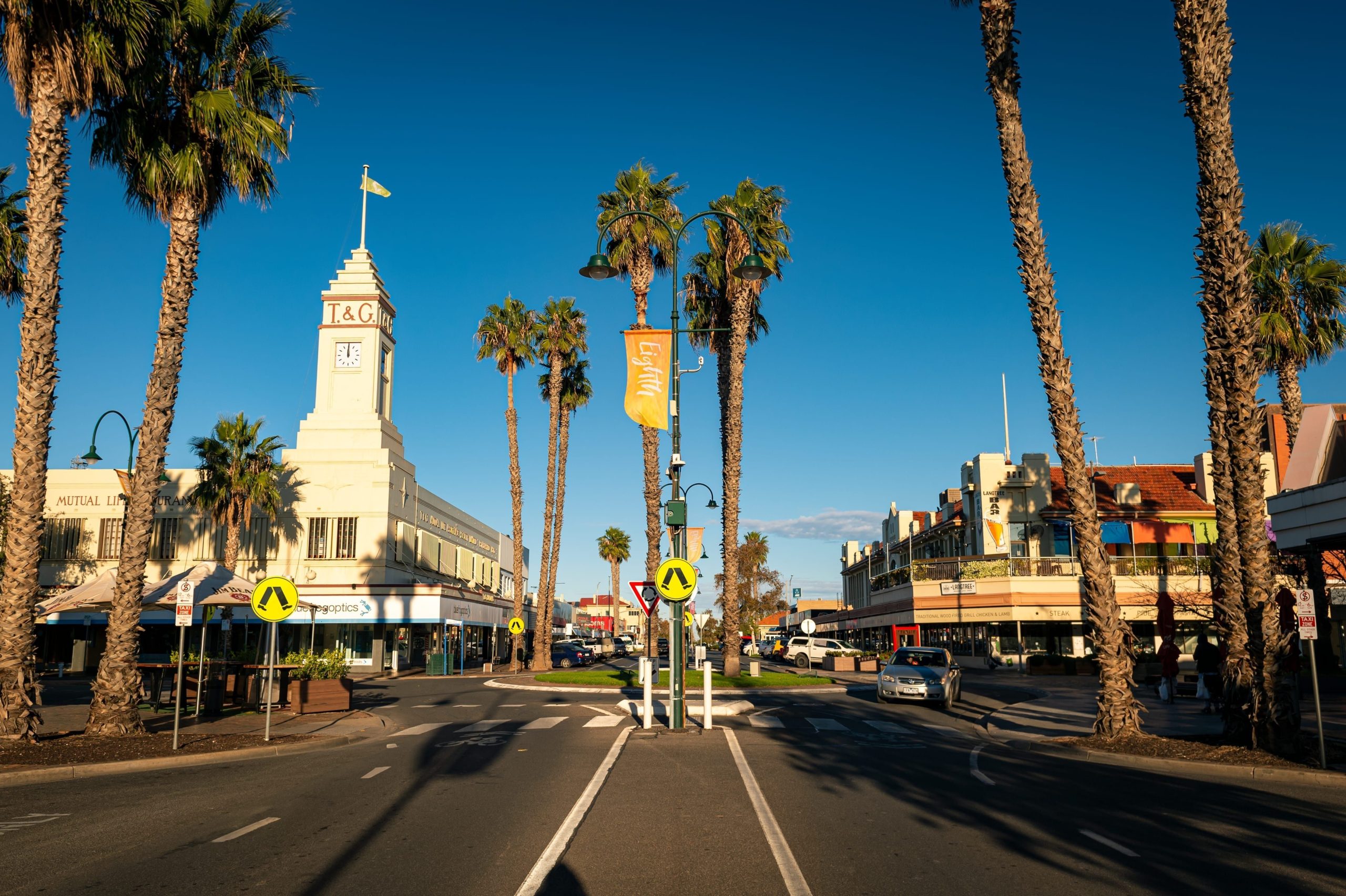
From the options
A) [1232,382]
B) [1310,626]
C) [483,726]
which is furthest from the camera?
[483,726]

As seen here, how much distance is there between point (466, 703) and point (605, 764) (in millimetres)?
15204

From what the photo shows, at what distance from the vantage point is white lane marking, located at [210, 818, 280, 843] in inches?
347

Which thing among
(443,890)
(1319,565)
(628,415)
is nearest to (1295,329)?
(1319,565)

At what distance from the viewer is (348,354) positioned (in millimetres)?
58750

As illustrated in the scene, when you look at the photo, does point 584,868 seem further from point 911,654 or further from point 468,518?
point 468,518

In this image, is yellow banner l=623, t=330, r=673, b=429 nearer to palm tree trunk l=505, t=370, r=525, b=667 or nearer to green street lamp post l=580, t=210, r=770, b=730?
green street lamp post l=580, t=210, r=770, b=730

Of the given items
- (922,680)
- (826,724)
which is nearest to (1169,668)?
(922,680)

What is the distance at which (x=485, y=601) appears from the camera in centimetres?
5900

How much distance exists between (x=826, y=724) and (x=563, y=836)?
472 inches

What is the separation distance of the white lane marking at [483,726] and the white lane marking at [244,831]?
895 centimetres

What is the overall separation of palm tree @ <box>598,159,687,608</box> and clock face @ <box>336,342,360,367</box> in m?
26.9

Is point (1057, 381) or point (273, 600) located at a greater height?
point (1057, 381)

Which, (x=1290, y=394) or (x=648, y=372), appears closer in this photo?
(x=648, y=372)

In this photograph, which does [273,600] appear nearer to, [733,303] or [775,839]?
[775,839]
